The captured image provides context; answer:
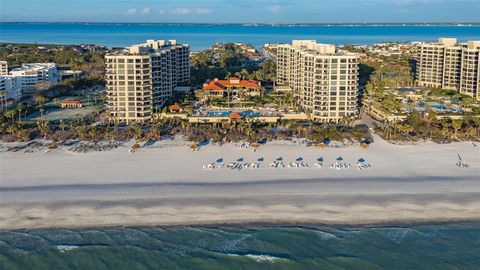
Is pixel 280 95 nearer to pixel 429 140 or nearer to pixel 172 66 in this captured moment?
pixel 172 66

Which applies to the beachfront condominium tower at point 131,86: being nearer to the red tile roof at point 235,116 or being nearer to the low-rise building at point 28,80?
the red tile roof at point 235,116

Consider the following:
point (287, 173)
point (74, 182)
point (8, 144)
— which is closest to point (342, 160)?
point (287, 173)

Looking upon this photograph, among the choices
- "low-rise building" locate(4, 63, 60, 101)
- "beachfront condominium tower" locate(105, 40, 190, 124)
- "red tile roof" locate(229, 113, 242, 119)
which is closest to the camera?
"red tile roof" locate(229, 113, 242, 119)

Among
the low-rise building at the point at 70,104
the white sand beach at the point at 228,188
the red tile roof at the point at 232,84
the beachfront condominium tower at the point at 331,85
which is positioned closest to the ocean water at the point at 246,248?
the white sand beach at the point at 228,188

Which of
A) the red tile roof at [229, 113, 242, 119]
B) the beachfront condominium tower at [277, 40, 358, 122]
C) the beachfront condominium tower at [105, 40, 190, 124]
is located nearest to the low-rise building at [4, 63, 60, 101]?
the beachfront condominium tower at [105, 40, 190, 124]

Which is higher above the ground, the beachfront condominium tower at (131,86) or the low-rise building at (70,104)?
the beachfront condominium tower at (131,86)

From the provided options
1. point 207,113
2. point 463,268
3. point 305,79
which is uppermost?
point 305,79

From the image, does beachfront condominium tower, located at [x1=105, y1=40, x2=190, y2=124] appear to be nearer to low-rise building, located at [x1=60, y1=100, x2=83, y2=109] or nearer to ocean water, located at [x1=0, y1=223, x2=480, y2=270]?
low-rise building, located at [x1=60, y1=100, x2=83, y2=109]
